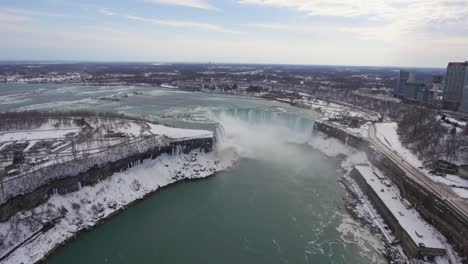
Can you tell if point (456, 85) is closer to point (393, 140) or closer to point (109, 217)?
point (393, 140)

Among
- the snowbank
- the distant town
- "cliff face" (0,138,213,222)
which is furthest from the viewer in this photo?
the snowbank

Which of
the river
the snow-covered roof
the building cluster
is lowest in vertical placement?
the river

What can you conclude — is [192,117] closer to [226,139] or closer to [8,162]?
[226,139]

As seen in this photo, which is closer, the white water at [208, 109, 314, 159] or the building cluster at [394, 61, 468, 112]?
the white water at [208, 109, 314, 159]

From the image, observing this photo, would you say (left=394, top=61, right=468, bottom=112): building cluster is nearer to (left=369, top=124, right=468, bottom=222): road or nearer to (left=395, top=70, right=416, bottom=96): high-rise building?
(left=395, top=70, right=416, bottom=96): high-rise building

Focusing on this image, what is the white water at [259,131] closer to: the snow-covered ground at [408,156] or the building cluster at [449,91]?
the snow-covered ground at [408,156]

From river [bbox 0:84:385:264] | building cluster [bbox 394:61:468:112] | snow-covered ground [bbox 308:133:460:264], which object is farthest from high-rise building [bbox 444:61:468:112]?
river [bbox 0:84:385:264]
